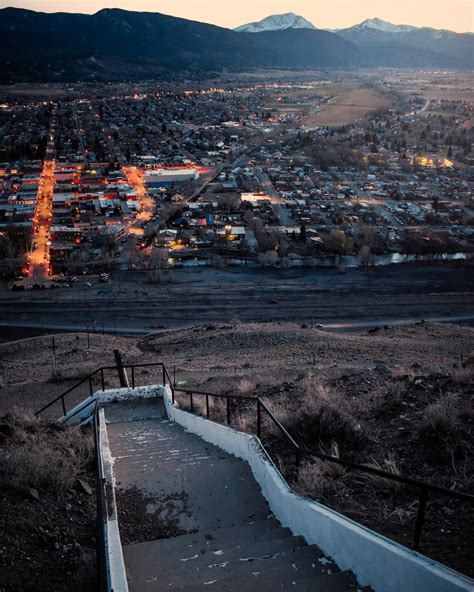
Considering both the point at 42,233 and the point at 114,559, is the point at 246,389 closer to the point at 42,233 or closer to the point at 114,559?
the point at 114,559

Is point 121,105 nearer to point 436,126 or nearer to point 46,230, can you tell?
point 436,126

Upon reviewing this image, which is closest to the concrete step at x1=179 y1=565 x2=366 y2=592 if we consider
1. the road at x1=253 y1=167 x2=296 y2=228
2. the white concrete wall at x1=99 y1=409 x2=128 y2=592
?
the white concrete wall at x1=99 y1=409 x2=128 y2=592

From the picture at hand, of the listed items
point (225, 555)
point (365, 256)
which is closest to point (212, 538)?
point (225, 555)

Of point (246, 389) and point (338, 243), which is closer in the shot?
point (246, 389)

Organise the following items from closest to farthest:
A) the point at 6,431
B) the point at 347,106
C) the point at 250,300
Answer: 1. the point at 6,431
2. the point at 250,300
3. the point at 347,106

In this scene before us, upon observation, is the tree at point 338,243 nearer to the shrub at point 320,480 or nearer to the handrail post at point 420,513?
the shrub at point 320,480

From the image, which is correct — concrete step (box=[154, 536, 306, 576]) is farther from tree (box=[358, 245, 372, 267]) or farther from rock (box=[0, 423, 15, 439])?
tree (box=[358, 245, 372, 267])
